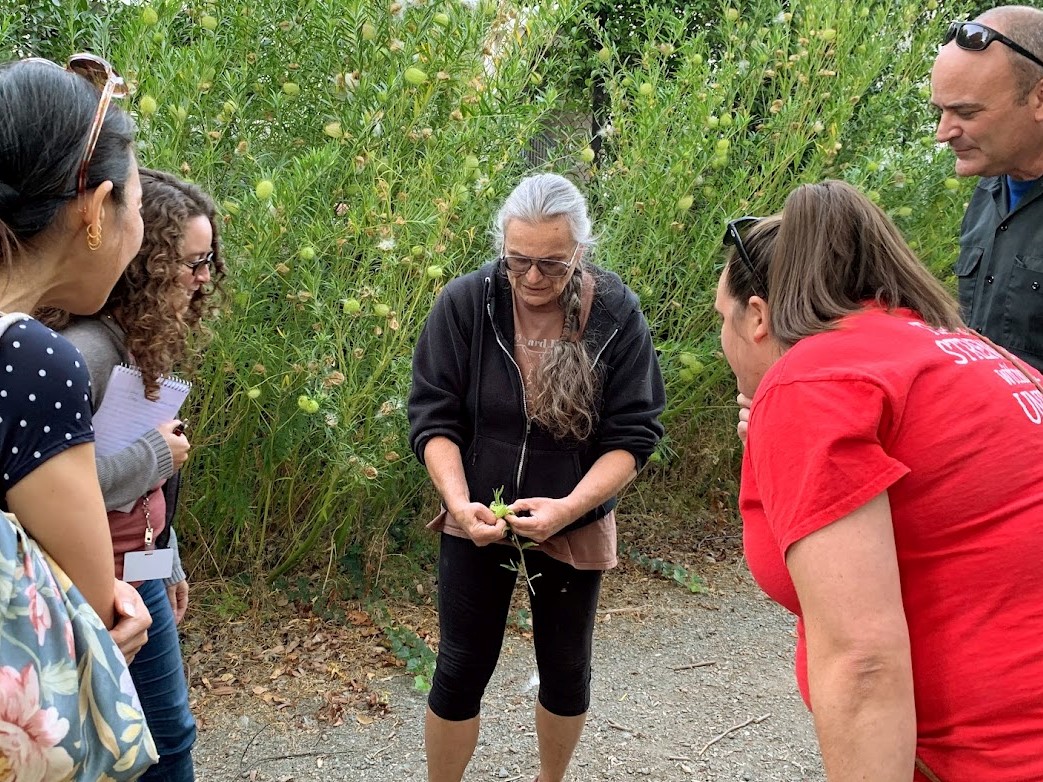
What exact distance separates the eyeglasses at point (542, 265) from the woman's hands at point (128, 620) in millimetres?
1325

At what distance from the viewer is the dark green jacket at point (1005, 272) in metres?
2.55

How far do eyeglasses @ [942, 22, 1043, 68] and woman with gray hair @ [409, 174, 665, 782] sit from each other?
1134 mm

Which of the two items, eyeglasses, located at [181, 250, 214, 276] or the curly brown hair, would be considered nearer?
the curly brown hair

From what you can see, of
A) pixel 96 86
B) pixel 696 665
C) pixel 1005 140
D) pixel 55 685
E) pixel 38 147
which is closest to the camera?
pixel 55 685

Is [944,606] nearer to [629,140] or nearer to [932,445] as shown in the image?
[932,445]

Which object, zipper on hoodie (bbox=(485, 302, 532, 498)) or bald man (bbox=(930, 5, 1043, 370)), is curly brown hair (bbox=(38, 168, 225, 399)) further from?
bald man (bbox=(930, 5, 1043, 370))

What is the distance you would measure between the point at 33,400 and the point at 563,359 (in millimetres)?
1487

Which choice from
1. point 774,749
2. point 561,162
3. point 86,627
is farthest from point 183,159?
point 774,749

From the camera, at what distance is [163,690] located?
2.20 meters

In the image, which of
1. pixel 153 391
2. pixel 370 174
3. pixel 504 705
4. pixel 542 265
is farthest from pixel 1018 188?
pixel 504 705

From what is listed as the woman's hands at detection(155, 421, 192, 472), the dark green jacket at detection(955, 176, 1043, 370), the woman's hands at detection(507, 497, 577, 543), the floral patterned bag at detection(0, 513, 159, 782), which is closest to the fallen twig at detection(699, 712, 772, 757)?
the woman's hands at detection(507, 497, 577, 543)

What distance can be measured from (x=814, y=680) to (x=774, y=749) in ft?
8.08

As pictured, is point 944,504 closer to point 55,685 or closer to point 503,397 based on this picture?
point 55,685

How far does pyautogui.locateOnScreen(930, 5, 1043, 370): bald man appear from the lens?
249 cm
